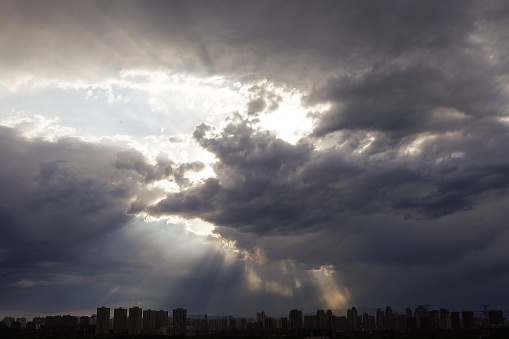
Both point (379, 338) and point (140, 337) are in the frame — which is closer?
point (379, 338)

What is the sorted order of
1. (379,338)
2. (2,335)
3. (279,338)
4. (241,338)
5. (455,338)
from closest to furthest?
(455,338) < (379,338) < (279,338) < (241,338) < (2,335)

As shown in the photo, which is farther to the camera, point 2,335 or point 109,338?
point 2,335

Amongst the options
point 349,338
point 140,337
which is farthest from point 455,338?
point 140,337

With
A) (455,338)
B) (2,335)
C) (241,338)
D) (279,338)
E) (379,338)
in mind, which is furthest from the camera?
(2,335)

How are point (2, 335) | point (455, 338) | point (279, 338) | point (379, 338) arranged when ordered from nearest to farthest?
point (455, 338) < point (379, 338) < point (279, 338) < point (2, 335)

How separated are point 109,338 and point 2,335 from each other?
71.2 metres

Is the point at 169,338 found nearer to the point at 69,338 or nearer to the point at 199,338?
the point at 199,338

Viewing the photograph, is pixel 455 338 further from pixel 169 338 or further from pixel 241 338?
pixel 169 338

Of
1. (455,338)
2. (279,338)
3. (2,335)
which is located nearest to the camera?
(455,338)

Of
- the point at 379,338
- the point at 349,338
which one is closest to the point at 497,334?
the point at 379,338

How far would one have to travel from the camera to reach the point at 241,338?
15775 centimetres

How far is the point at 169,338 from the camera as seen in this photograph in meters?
160

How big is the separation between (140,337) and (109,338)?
40.6 feet

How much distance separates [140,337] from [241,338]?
42.0m
